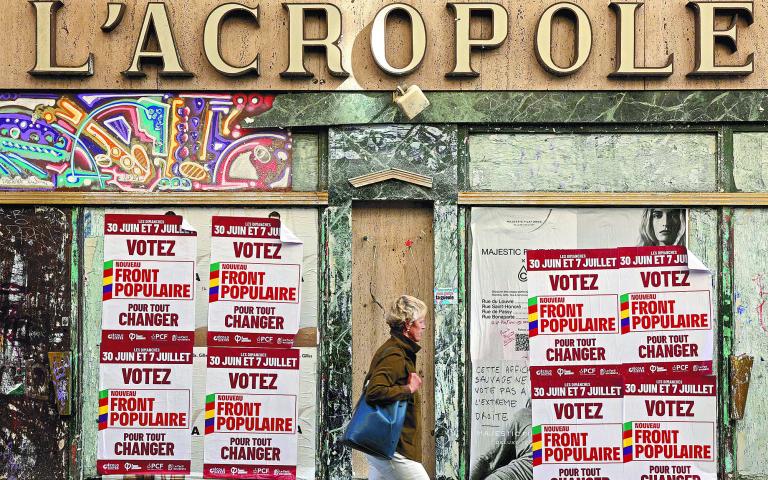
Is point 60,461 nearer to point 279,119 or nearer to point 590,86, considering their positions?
point 279,119

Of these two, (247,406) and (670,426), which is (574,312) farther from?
(247,406)

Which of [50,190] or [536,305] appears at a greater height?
[50,190]

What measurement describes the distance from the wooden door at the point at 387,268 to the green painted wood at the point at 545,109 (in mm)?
802

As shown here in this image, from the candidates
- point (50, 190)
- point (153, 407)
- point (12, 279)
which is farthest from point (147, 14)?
point (153, 407)

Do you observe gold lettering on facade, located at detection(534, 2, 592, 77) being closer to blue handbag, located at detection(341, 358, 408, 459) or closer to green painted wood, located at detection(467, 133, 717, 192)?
green painted wood, located at detection(467, 133, 717, 192)

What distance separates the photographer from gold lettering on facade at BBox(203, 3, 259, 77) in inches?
360

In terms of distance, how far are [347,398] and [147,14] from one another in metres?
3.70

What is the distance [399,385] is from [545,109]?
10.9 feet

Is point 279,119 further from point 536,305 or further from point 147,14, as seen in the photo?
point 536,305

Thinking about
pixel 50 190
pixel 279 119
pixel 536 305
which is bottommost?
pixel 536 305

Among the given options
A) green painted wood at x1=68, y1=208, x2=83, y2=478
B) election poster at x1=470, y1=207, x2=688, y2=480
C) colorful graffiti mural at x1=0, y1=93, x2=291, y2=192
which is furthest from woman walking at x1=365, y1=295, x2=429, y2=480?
green painted wood at x1=68, y1=208, x2=83, y2=478

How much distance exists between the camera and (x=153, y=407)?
9172 mm

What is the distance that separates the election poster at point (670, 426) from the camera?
8.92 m

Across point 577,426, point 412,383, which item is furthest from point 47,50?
point 577,426
